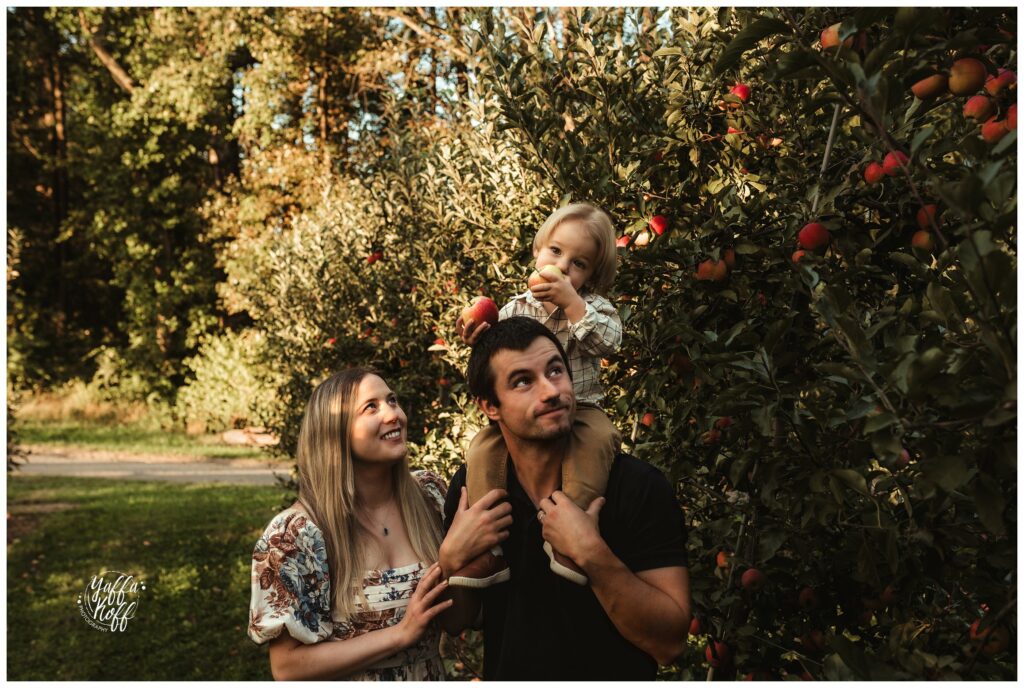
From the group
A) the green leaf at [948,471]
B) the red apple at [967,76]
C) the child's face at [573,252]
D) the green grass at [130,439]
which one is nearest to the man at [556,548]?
the green leaf at [948,471]

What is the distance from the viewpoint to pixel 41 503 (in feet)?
41.9

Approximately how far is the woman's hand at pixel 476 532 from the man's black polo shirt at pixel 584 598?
93 mm

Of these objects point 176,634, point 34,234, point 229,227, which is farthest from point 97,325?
point 176,634

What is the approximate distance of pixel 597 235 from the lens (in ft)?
9.20

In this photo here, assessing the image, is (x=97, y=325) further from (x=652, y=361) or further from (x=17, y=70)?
(x=652, y=361)

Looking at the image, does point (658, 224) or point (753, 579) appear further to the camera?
point (658, 224)

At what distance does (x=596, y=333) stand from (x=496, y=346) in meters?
0.52

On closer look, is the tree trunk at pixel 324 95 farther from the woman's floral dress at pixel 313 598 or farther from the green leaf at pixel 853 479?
the green leaf at pixel 853 479

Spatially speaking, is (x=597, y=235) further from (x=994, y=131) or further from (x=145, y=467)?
(x=145, y=467)

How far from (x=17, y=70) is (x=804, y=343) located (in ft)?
77.8

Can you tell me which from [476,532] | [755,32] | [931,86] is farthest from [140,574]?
[931,86]

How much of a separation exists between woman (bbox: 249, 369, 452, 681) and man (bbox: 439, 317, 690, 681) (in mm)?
188

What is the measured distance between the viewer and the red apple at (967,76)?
195cm

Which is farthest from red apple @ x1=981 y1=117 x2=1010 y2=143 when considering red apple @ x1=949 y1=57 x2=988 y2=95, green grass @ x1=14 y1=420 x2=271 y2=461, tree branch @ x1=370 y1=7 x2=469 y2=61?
green grass @ x1=14 y1=420 x2=271 y2=461
